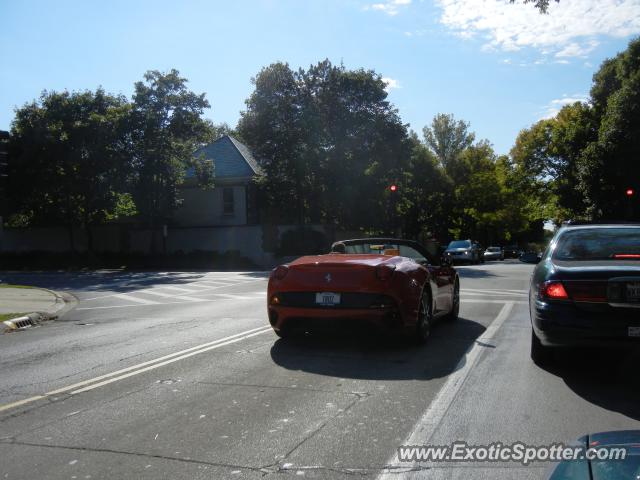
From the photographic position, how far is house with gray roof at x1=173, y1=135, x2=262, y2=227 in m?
37.4

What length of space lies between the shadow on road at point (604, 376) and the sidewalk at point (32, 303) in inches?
373

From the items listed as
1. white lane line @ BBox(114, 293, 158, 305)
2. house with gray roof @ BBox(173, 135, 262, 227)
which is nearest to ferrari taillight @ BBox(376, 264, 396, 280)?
white lane line @ BBox(114, 293, 158, 305)

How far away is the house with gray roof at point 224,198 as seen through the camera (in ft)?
123

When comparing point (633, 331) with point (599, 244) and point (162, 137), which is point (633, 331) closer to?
point (599, 244)

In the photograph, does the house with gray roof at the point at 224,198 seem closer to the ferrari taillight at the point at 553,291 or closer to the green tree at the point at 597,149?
the green tree at the point at 597,149

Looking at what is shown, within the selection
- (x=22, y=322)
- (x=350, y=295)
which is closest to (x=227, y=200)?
(x=22, y=322)

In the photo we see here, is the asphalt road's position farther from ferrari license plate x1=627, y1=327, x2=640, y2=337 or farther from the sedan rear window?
the sedan rear window

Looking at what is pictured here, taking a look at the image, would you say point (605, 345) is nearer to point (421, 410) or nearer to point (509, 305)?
point (421, 410)

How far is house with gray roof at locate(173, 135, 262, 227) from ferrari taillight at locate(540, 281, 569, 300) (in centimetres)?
3193

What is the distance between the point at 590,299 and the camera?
221 inches

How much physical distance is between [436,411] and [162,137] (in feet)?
102

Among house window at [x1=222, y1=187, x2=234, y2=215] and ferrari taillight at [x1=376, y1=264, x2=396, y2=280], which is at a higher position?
house window at [x1=222, y1=187, x2=234, y2=215]

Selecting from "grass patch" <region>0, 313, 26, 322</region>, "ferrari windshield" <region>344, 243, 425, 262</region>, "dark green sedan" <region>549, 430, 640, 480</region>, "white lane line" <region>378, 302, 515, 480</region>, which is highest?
"ferrari windshield" <region>344, 243, 425, 262</region>

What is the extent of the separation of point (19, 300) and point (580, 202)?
38.2m
